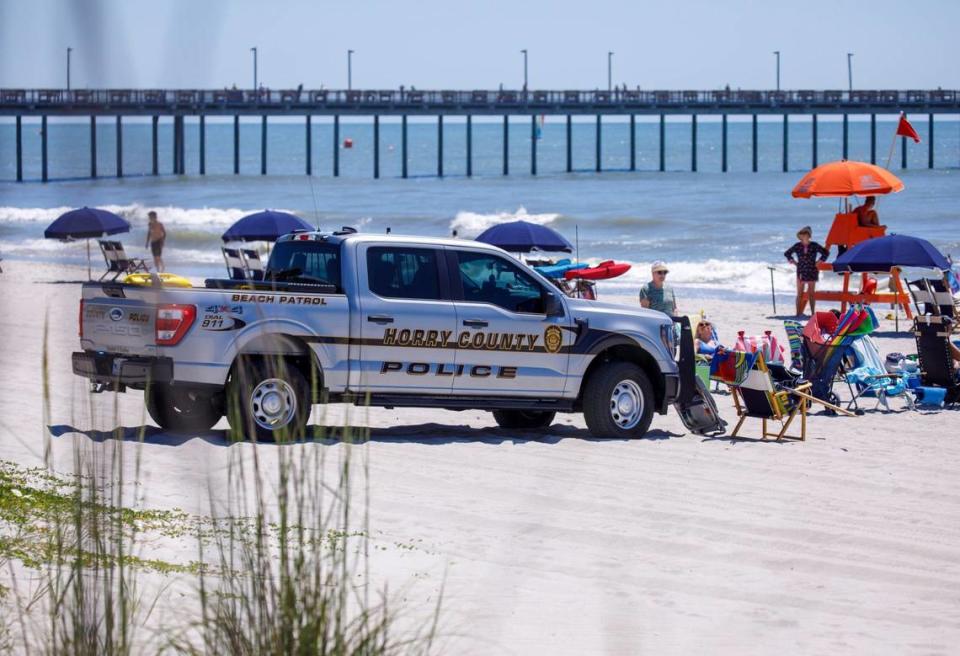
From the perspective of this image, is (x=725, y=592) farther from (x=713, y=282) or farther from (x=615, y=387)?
(x=713, y=282)

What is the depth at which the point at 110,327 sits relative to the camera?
846 centimetres

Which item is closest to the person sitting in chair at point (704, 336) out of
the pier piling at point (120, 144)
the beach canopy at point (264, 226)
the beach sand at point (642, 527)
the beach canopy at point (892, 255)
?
the beach sand at point (642, 527)

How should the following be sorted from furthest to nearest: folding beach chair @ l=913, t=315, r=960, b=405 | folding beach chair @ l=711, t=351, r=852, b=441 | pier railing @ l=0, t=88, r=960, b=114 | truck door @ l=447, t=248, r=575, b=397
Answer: pier railing @ l=0, t=88, r=960, b=114, folding beach chair @ l=913, t=315, r=960, b=405, folding beach chair @ l=711, t=351, r=852, b=441, truck door @ l=447, t=248, r=575, b=397

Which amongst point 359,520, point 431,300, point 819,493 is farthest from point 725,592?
point 431,300

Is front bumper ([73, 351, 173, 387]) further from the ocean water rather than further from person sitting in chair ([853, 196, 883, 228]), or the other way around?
person sitting in chair ([853, 196, 883, 228])

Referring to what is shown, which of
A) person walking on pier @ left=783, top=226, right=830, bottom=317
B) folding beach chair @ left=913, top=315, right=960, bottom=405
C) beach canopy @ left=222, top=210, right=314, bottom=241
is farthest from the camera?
beach canopy @ left=222, top=210, right=314, bottom=241

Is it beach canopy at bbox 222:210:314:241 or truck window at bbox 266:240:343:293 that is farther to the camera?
beach canopy at bbox 222:210:314:241

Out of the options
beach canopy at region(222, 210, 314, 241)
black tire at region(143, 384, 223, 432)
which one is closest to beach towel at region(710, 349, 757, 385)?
black tire at region(143, 384, 223, 432)

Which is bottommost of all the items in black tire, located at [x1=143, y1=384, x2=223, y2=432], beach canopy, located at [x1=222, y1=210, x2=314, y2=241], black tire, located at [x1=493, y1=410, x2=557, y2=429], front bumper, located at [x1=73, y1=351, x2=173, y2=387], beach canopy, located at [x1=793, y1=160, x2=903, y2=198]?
black tire, located at [x1=493, y1=410, x2=557, y2=429]

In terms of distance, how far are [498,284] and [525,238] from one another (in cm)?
994

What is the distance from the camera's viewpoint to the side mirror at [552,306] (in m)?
9.77

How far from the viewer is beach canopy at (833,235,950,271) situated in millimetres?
15680

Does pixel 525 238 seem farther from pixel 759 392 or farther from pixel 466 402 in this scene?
pixel 466 402

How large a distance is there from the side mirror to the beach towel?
160 cm
